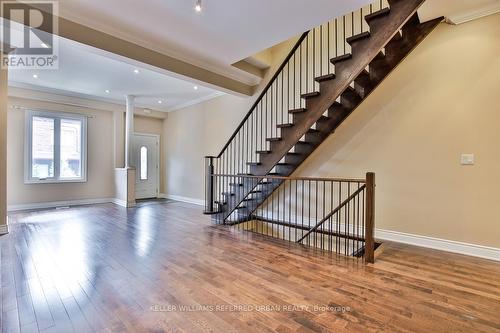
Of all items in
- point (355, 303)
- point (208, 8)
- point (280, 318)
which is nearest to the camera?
point (280, 318)

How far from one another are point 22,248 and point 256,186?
140 inches

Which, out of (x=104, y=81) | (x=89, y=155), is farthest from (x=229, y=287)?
(x=89, y=155)

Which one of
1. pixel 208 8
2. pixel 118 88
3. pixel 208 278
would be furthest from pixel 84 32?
pixel 208 278

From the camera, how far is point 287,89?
4.86 metres

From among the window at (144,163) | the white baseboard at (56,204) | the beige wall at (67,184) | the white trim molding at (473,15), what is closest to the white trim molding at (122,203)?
the white baseboard at (56,204)

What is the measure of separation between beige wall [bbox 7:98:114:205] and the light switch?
8162 mm

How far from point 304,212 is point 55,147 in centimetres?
657

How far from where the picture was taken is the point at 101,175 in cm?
707

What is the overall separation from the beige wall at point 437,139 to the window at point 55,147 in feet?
22.1

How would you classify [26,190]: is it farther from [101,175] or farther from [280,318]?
[280,318]

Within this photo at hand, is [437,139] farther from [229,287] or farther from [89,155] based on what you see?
[89,155]

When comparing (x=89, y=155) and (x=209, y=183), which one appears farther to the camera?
(x=89, y=155)

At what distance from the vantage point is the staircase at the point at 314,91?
109 inches

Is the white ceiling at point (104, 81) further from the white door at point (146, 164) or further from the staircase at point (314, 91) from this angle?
the staircase at point (314, 91)
